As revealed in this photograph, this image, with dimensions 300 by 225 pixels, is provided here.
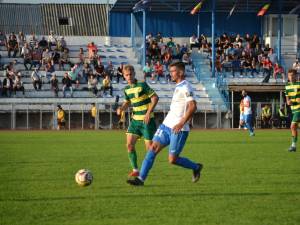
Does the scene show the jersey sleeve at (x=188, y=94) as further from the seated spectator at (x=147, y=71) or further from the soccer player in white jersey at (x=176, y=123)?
the seated spectator at (x=147, y=71)

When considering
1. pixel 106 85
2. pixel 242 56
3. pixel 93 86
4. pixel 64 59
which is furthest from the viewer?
pixel 242 56

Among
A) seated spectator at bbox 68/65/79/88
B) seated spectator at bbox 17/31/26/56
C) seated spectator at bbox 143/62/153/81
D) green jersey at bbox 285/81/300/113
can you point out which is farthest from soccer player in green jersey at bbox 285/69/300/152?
seated spectator at bbox 17/31/26/56

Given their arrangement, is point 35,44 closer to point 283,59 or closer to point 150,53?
point 150,53

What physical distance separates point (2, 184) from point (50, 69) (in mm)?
34989

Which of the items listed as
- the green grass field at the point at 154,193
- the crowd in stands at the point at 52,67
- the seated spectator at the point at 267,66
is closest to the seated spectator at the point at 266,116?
the seated spectator at the point at 267,66

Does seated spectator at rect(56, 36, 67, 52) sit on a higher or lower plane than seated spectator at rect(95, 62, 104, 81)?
higher

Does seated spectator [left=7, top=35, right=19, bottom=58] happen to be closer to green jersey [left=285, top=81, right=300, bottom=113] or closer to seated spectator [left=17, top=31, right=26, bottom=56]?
seated spectator [left=17, top=31, right=26, bottom=56]

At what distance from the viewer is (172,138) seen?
13.8m

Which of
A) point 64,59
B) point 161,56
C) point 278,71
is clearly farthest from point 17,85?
point 278,71

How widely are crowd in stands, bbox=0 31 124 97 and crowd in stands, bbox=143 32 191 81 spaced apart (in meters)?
1.90

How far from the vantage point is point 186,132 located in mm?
13828

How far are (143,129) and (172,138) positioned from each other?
7.44 ft

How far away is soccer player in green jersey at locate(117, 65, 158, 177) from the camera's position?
51.7 ft

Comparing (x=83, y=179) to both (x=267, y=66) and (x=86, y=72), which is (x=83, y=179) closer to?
(x=86, y=72)
